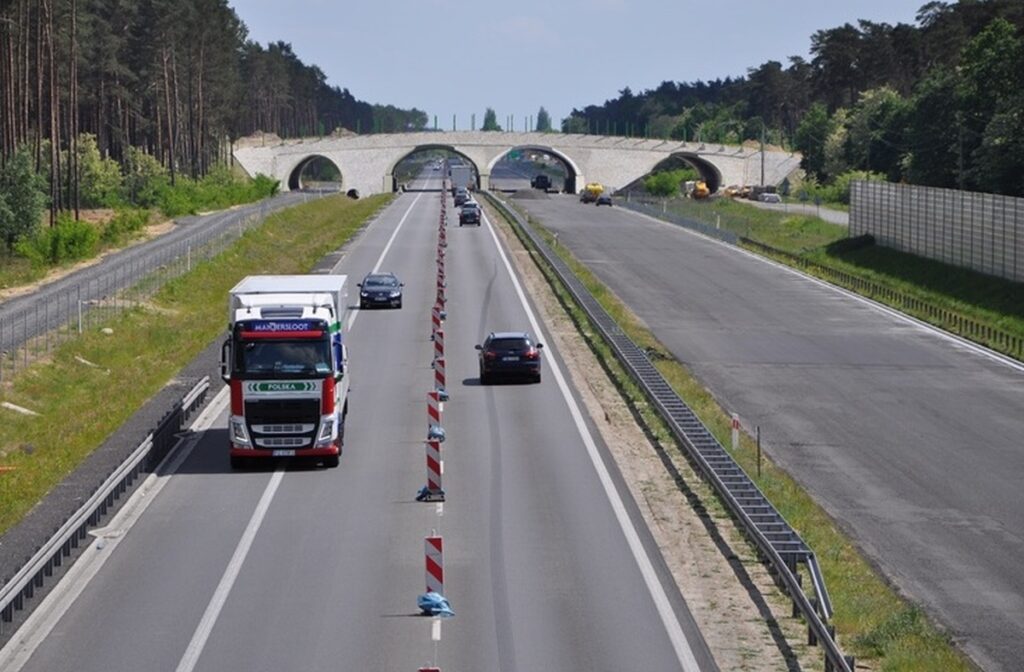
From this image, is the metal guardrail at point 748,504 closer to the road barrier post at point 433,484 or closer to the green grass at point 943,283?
the road barrier post at point 433,484

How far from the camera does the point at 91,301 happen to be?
6731 centimetres

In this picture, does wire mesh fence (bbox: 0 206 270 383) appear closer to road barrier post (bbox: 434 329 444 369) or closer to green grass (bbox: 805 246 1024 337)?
road barrier post (bbox: 434 329 444 369)

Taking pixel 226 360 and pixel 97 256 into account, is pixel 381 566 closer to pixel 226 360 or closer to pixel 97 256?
pixel 226 360

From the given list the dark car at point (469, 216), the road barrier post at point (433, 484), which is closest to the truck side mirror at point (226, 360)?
the road barrier post at point (433, 484)

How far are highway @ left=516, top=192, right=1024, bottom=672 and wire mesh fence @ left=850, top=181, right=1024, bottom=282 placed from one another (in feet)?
21.4

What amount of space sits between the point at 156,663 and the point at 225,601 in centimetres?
317

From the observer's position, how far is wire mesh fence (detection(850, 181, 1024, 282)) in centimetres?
7588

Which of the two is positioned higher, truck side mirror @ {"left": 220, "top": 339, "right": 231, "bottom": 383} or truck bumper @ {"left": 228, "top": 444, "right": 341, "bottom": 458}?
truck side mirror @ {"left": 220, "top": 339, "right": 231, "bottom": 383}

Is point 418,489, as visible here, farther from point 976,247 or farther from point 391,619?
point 976,247

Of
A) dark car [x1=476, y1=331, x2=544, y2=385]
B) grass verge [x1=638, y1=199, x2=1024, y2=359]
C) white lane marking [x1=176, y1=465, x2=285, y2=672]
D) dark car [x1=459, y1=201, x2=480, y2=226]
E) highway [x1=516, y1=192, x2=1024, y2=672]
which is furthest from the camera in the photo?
dark car [x1=459, y1=201, x2=480, y2=226]

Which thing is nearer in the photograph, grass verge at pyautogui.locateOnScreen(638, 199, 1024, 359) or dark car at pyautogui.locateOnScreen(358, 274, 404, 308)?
grass verge at pyautogui.locateOnScreen(638, 199, 1024, 359)

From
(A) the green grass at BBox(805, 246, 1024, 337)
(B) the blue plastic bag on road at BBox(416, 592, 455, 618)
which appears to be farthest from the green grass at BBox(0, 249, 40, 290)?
(B) the blue plastic bag on road at BBox(416, 592, 455, 618)

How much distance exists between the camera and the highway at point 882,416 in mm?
28891

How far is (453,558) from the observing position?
27328mm
